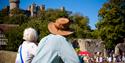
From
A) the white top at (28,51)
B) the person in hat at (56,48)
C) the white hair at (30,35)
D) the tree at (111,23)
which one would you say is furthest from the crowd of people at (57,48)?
the tree at (111,23)

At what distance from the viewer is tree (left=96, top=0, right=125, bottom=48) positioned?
58.1 m

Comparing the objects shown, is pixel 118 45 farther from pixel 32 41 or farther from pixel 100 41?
pixel 32 41

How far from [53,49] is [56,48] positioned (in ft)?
0.12

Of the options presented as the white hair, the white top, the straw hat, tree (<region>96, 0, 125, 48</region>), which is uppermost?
the straw hat

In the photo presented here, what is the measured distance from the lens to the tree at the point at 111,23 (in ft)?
191

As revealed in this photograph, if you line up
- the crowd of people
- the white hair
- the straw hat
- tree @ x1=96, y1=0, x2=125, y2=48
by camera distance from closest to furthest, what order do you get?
the crowd of people
the straw hat
the white hair
tree @ x1=96, y1=0, x2=125, y2=48

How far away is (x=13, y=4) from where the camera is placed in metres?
148

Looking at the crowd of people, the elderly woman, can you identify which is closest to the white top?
the elderly woman

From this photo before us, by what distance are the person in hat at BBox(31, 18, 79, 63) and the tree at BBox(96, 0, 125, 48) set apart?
52.5 meters

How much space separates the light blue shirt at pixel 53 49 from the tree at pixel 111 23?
172ft

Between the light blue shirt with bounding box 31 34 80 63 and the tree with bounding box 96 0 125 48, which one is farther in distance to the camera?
the tree with bounding box 96 0 125 48

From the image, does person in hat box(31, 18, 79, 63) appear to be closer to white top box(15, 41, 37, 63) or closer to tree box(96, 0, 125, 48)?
white top box(15, 41, 37, 63)

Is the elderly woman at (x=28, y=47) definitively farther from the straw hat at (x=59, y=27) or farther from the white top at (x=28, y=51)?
the straw hat at (x=59, y=27)

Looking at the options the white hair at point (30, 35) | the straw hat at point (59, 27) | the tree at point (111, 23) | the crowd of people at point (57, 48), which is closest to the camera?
the crowd of people at point (57, 48)
